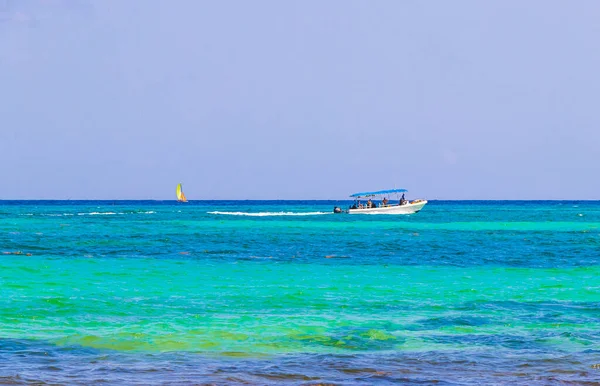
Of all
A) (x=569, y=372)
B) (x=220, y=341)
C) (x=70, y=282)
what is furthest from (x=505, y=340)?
(x=70, y=282)

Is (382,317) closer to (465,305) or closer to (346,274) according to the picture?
(465,305)

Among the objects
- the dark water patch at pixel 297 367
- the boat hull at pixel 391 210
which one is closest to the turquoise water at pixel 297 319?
the dark water patch at pixel 297 367

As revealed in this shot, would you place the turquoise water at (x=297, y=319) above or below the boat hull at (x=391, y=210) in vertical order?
below

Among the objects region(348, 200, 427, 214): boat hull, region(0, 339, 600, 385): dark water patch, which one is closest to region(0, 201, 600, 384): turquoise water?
region(0, 339, 600, 385): dark water patch

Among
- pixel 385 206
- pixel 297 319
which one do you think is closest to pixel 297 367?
pixel 297 319

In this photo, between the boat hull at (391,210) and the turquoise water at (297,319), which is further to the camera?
the boat hull at (391,210)

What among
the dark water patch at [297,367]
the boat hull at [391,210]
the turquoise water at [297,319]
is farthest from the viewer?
the boat hull at [391,210]

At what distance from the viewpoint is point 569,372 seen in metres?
11.2

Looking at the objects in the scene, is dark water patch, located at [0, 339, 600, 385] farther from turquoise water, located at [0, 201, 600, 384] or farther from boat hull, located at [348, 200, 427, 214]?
boat hull, located at [348, 200, 427, 214]

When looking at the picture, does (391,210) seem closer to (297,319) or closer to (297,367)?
(297,319)

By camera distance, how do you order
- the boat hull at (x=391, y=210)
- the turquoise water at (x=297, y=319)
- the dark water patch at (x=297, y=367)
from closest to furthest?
the dark water patch at (x=297, y=367) → the turquoise water at (x=297, y=319) → the boat hull at (x=391, y=210)

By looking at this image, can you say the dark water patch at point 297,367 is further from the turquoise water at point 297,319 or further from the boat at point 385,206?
the boat at point 385,206

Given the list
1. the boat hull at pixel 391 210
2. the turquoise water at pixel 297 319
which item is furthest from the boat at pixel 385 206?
the turquoise water at pixel 297 319

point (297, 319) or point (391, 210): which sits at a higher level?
point (391, 210)
